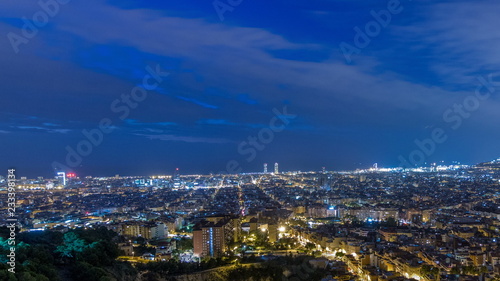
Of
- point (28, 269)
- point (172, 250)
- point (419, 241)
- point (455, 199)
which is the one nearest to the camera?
point (28, 269)

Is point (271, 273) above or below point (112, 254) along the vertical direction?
below

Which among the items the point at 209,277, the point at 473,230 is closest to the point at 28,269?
the point at 209,277

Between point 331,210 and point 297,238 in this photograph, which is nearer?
point 297,238

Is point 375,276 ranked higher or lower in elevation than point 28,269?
lower

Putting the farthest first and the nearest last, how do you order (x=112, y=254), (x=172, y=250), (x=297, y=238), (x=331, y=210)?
(x=331, y=210) < (x=297, y=238) < (x=172, y=250) < (x=112, y=254)

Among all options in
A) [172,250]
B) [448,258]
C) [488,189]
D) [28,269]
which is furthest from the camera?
[488,189]

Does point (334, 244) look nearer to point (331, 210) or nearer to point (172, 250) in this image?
point (172, 250)

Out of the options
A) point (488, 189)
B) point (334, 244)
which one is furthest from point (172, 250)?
point (488, 189)

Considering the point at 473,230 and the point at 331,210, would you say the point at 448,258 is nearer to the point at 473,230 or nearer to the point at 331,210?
the point at 473,230

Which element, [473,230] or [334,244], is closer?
[334,244]
